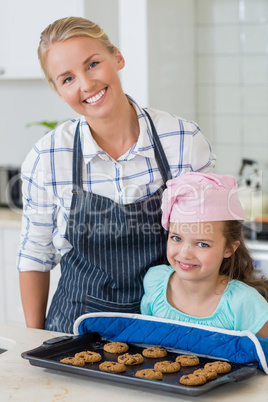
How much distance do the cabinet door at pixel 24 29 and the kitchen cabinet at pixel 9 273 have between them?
78cm

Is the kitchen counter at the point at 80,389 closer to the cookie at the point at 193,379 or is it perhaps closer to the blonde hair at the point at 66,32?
the cookie at the point at 193,379

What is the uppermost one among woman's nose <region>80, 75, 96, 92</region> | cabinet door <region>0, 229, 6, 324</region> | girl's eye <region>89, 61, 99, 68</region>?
girl's eye <region>89, 61, 99, 68</region>

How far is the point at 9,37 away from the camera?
3.23 m

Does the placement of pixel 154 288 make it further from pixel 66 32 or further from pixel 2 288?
pixel 2 288

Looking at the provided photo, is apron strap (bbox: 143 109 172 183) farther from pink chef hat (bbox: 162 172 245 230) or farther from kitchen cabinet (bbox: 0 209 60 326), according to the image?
kitchen cabinet (bbox: 0 209 60 326)

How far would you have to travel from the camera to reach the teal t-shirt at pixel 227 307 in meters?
1.39

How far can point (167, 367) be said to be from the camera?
1.23 meters

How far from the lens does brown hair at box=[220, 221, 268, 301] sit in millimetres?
1525

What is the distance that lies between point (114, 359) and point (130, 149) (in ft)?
1.85

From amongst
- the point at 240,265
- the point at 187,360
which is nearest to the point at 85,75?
the point at 240,265

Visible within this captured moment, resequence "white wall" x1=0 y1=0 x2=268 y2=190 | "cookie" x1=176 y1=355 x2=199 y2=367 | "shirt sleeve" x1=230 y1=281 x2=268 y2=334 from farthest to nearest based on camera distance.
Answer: "white wall" x1=0 y1=0 x2=268 y2=190 → "shirt sleeve" x1=230 y1=281 x2=268 y2=334 → "cookie" x1=176 y1=355 x2=199 y2=367

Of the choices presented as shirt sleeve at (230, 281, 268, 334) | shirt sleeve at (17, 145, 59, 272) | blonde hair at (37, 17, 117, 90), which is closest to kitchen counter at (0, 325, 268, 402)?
shirt sleeve at (230, 281, 268, 334)

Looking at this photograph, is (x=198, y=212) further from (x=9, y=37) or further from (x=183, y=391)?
(x=9, y=37)

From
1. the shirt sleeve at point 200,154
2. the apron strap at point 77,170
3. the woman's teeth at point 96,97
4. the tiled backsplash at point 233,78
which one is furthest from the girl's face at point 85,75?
the tiled backsplash at point 233,78
